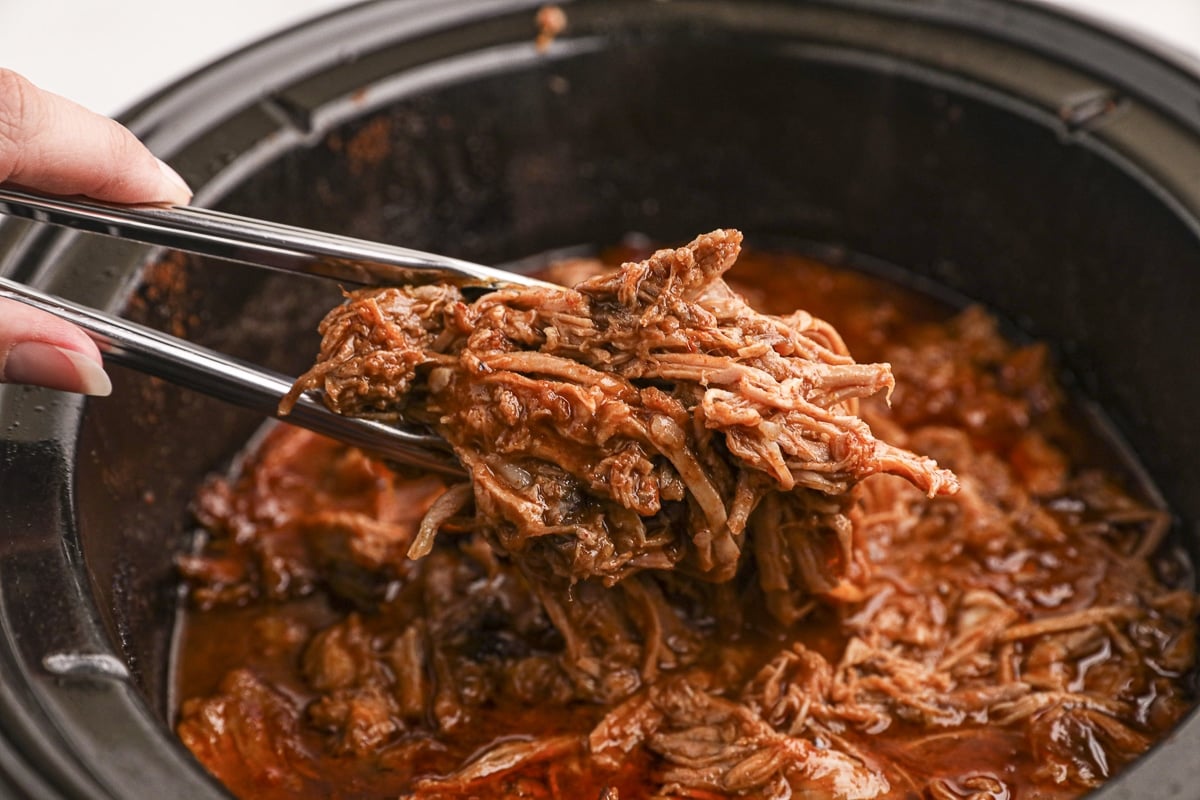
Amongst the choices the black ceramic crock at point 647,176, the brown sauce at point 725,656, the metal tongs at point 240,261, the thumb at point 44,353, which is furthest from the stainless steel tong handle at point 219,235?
the brown sauce at point 725,656

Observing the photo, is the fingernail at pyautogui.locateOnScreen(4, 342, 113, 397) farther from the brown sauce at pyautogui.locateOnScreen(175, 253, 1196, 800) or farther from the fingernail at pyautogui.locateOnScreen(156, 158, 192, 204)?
the brown sauce at pyautogui.locateOnScreen(175, 253, 1196, 800)

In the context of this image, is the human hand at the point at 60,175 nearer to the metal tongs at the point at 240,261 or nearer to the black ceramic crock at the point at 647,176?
the metal tongs at the point at 240,261

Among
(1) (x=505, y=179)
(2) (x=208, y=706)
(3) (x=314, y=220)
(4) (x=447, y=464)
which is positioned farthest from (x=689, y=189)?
(2) (x=208, y=706)

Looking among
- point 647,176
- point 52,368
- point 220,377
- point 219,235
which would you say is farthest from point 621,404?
point 647,176

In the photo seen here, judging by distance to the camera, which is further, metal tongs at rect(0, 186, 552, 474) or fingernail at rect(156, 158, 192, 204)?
fingernail at rect(156, 158, 192, 204)

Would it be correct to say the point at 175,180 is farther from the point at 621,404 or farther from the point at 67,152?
the point at 621,404

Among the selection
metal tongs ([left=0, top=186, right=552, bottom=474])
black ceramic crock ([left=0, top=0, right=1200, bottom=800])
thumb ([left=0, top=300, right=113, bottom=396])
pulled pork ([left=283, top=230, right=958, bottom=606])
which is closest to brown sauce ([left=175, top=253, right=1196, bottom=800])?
black ceramic crock ([left=0, top=0, right=1200, bottom=800])

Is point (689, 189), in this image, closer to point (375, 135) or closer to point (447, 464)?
point (375, 135)
